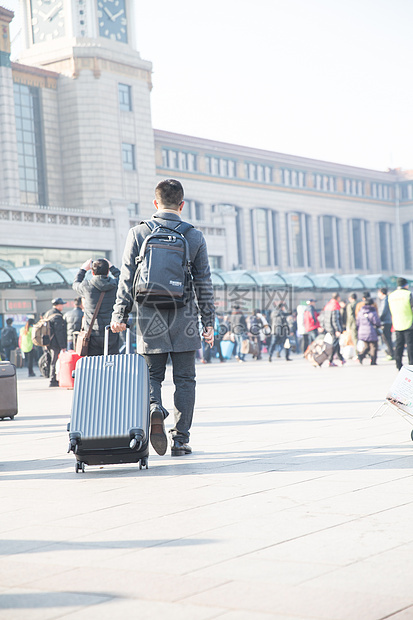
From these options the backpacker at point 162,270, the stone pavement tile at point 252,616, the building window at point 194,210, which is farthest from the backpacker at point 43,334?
the building window at point 194,210

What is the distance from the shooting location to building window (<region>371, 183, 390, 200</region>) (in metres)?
83.9

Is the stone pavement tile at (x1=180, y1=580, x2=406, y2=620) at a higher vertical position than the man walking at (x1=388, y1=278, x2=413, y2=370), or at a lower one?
lower

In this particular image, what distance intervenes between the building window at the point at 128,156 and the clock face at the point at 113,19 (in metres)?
6.32

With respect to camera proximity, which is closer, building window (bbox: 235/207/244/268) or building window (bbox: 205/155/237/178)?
building window (bbox: 205/155/237/178)

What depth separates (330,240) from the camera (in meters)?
78.3

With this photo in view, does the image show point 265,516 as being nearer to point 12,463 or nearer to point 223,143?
point 12,463

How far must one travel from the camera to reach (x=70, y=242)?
41219 millimetres

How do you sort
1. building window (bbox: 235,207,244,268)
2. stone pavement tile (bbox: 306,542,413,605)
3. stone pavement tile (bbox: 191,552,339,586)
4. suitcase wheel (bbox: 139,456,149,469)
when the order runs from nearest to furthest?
1. stone pavement tile (bbox: 306,542,413,605)
2. stone pavement tile (bbox: 191,552,339,586)
3. suitcase wheel (bbox: 139,456,149,469)
4. building window (bbox: 235,207,244,268)

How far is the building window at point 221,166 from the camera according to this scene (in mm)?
66438

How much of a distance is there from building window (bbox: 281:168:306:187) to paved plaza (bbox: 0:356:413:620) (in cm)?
6731

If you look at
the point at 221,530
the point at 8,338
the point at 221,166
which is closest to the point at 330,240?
the point at 221,166

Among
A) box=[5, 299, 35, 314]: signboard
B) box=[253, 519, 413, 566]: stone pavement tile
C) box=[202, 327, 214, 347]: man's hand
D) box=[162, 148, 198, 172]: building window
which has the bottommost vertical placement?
box=[253, 519, 413, 566]: stone pavement tile

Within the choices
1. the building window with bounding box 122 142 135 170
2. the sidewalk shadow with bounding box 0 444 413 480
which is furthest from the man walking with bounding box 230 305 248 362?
the building window with bounding box 122 142 135 170

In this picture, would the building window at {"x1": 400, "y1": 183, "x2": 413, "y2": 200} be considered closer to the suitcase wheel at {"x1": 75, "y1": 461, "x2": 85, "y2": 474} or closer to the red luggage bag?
the red luggage bag
